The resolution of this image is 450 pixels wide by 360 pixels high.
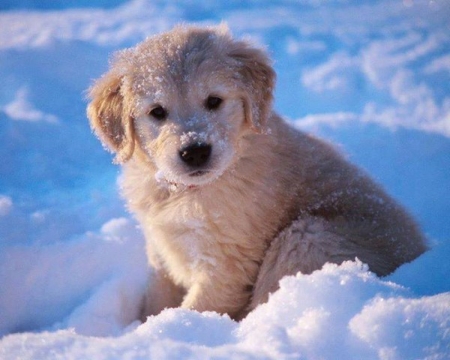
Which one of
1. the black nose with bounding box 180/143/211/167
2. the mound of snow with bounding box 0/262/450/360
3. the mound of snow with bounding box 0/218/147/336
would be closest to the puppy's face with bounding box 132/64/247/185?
the black nose with bounding box 180/143/211/167

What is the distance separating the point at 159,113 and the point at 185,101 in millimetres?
198

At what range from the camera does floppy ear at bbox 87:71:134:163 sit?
10.9ft

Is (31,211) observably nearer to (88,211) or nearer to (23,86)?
(88,211)

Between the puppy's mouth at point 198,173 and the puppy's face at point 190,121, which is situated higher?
the puppy's face at point 190,121

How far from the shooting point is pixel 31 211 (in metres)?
4.55

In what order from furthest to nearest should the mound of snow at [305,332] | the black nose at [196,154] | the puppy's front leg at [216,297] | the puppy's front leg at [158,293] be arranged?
1. the puppy's front leg at [158,293]
2. the puppy's front leg at [216,297]
3. the black nose at [196,154]
4. the mound of snow at [305,332]

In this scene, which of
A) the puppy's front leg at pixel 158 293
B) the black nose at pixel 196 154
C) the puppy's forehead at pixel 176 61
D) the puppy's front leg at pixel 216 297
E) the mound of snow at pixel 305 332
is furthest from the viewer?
the puppy's front leg at pixel 158 293

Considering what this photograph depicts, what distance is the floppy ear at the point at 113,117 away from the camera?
10.9 feet

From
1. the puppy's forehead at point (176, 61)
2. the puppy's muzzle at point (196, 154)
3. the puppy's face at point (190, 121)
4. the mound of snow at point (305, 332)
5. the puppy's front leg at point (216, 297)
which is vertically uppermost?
the puppy's forehead at point (176, 61)

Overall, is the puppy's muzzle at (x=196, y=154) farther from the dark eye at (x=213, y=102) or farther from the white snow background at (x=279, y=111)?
the white snow background at (x=279, y=111)

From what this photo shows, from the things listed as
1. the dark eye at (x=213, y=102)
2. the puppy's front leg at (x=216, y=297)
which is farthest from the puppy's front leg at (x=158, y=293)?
the dark eye at (x=213, y=102)

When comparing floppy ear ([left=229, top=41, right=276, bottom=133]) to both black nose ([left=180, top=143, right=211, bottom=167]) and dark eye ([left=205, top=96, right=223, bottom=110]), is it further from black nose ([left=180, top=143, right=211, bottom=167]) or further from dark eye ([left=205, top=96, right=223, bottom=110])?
black nose ([left=180, top=143, right=211, bottom=167])

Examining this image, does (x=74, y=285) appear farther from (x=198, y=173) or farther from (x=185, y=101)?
(x=185, y=101)

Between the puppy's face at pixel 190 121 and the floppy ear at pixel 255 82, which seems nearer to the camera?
the puppy's face at pixel 190 121
